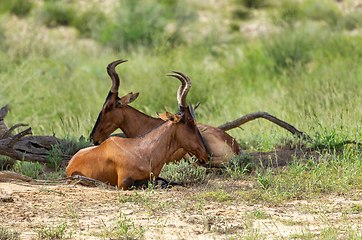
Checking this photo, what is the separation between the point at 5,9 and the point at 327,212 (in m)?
24.9

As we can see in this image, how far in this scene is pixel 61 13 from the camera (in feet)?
86.9

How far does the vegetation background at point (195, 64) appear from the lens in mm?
11312

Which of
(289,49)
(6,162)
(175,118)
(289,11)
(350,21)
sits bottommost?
(6,162)

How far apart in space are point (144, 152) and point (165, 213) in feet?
3.94

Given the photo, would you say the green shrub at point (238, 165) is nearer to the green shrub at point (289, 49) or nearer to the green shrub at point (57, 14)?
the green shrub at point (289, 49)

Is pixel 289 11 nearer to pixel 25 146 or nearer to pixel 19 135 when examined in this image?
pixel 25 146

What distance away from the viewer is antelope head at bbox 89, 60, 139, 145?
7.48 meters

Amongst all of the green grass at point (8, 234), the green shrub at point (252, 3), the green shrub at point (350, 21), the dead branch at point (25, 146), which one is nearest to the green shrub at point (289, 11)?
the green shrub at point (252, 3)

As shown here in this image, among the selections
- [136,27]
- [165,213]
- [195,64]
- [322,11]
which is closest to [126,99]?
[165,213]

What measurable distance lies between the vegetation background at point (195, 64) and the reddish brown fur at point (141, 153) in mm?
2448

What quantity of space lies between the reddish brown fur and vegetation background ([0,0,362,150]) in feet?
8.03

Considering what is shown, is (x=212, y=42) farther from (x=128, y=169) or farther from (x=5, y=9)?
(x=128, y=169)

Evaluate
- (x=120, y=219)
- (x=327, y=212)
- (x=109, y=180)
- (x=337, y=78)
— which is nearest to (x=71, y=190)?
(x=109, y=180)

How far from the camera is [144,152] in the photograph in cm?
593
